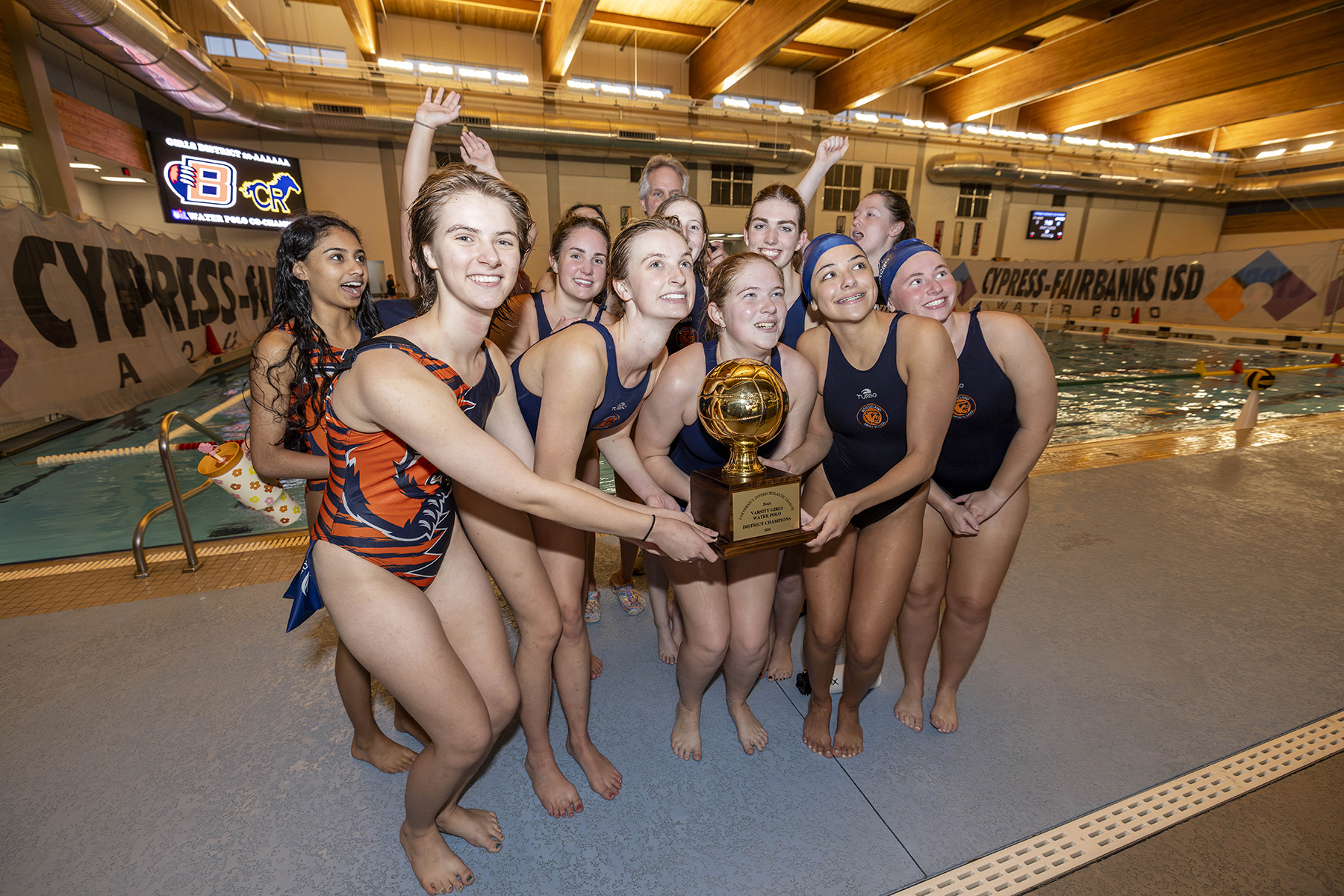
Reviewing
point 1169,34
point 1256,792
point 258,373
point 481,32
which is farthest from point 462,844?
point 481,32

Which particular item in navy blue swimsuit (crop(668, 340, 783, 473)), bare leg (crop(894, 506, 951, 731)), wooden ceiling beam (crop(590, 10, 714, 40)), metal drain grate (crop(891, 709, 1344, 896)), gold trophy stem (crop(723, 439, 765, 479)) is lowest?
metal drain grate (crop(891, 709, 1344, 896))

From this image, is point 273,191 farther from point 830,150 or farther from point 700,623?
point 700,623

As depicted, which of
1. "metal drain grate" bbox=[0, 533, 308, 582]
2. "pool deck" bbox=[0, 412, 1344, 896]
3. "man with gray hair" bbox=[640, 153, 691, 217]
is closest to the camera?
"pool deck" bbox=[0, 412, 1344, 896]

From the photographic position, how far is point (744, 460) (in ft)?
5.72

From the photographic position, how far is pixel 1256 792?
1996mm

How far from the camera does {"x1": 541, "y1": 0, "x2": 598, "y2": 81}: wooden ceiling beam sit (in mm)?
11516

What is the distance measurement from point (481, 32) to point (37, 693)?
761 inches

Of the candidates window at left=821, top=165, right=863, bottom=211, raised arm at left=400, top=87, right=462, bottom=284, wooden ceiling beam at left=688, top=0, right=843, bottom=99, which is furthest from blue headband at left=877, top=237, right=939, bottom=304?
window at left=821, top=165, right=863, bottom=211

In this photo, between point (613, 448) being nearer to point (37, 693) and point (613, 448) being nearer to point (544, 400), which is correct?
point (544, 400)

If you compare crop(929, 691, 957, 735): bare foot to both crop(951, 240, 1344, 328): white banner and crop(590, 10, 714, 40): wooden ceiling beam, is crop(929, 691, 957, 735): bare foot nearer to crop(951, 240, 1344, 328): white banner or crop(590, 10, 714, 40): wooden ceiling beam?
crop(951, 240, 1344, 328): white banner

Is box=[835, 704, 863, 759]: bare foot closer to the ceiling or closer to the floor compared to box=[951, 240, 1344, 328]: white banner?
closer to the floor

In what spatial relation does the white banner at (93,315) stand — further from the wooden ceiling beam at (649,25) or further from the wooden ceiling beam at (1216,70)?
the wooden ceiling beam at (1216,70)

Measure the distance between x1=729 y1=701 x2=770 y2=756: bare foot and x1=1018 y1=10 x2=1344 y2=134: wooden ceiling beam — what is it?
64.0ft

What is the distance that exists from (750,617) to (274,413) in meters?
1.96
